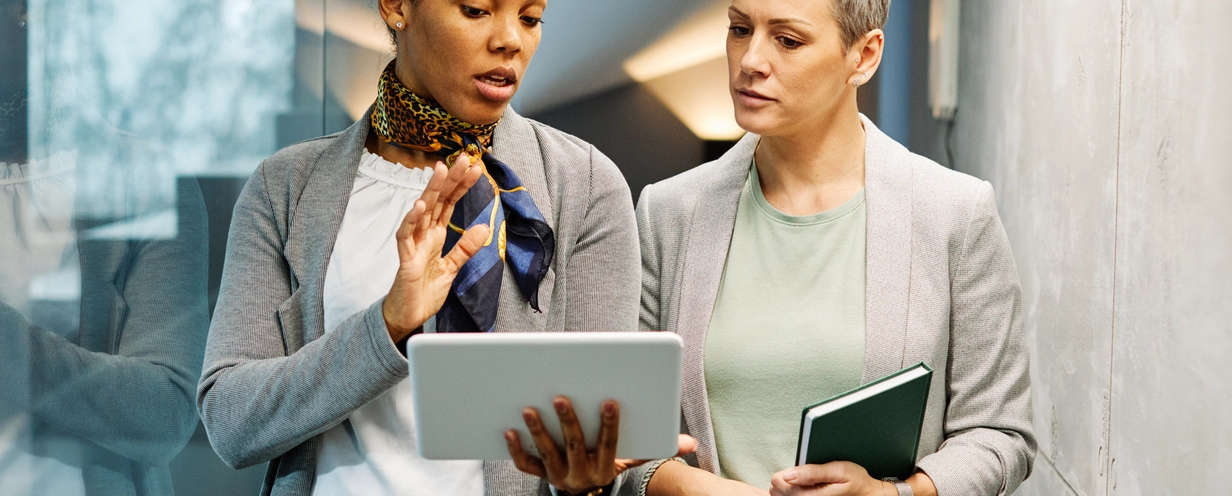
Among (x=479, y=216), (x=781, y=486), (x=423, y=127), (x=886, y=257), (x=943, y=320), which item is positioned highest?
(x=423, y=127)

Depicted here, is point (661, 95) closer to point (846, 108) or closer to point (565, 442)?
point (846, 108)

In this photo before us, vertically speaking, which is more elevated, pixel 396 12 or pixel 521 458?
pixel 396 12

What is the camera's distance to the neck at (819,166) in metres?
2.02

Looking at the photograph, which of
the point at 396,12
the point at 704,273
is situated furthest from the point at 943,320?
the point at 396,12

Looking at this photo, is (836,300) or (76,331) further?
(76,331)

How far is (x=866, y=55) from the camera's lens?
77.9 inches

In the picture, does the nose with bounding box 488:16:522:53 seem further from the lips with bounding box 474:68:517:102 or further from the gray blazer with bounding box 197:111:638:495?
the gray blazer with bounding box 197:111:638:495

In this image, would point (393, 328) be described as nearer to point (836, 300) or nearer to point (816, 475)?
point (816, 475)

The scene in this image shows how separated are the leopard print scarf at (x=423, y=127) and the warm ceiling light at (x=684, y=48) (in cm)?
262

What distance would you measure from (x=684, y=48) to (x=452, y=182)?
296 centimetres

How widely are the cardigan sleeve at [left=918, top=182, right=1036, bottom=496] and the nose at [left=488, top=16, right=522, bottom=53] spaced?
910 mm

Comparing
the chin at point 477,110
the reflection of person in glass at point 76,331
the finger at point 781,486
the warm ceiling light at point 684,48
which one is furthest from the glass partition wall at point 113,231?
the warm ceiling light at point 684,48

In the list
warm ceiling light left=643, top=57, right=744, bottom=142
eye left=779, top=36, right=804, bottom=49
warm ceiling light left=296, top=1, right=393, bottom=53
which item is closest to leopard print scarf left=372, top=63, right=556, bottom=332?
eye left=779, top=36, right=804, bottom=49

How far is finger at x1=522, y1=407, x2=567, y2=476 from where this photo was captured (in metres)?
1.36
